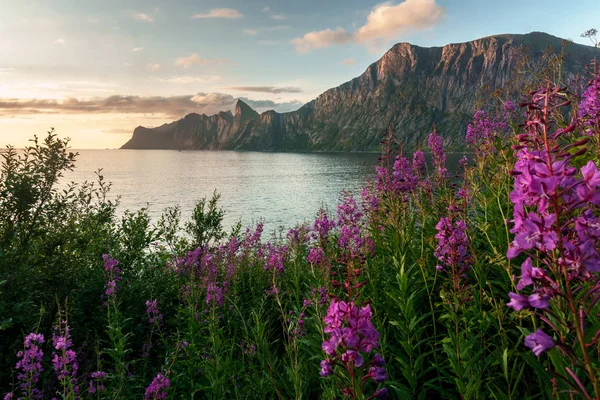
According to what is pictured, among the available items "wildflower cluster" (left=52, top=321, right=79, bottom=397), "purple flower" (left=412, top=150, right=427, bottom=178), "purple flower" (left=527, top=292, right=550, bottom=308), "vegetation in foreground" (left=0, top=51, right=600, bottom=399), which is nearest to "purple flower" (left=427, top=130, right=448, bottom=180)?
"vegetation in foreground" (left=0, top=51, right=600, bottom=399)

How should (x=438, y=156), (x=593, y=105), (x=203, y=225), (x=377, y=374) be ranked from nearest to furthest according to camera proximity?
1. (x=377, y=374)
2. (x=593, y=105)
3. (x=438, y=156)
4. (x=203, y=225)

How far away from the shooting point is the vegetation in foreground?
191 centimetres

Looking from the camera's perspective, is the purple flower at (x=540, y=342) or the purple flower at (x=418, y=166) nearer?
the purple flower at (x=540, y=342)

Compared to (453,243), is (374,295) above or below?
below

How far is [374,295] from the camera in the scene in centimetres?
552

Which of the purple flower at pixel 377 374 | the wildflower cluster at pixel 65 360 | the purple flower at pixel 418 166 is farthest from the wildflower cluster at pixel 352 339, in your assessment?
the purple flower at pixel 418 166

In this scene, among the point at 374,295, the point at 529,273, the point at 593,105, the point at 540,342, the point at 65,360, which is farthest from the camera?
the point at 374,295

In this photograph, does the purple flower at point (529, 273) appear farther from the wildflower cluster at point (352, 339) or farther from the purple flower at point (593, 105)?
the purple flower at point (593, 105)

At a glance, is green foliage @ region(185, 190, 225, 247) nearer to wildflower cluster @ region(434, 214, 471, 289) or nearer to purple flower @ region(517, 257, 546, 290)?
wildflower cluster @ region(434, 214, 471, 289)

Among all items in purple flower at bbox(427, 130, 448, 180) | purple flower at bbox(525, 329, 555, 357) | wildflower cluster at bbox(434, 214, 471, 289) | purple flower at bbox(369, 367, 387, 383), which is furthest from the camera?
purple flower at bbox(427, 130, 448, 180)

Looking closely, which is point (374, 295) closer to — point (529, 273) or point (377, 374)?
point (377, 374)

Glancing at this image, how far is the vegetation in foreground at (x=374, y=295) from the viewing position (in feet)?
6.26

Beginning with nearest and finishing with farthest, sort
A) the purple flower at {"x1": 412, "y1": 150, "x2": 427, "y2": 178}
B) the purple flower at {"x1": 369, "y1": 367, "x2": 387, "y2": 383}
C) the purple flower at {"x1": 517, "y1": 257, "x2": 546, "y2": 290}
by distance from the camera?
the purple flower at {"x1": 517, "y1": 257, "x2": 546, "y2": 290}
the purple flower at {"x1": 369, "y1": 367, "x2": 387, "y2": 383}
the purple flower at {"x1": 412, "y1": 150, "x2": 427, "y2": 178}

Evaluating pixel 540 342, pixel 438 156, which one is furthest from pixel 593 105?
pixel 540 342
